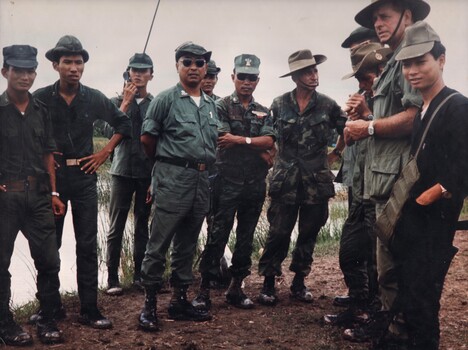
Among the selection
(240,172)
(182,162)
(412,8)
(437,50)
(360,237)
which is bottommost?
(360,237)

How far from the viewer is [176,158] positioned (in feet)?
13.7

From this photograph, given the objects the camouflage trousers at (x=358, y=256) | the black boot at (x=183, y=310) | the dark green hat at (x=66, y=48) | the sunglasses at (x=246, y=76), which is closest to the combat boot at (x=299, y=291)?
the camouflage trousers at (x=358, y=256)

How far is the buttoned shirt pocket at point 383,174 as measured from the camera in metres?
3.36

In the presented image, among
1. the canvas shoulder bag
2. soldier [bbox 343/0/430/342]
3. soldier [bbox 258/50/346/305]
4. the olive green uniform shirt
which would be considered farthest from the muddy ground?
the olive green uniform shirt

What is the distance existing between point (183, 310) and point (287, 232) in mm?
1138

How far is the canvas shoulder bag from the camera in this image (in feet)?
9.91

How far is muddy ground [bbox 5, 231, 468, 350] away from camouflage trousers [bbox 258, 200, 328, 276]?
14.2 inches

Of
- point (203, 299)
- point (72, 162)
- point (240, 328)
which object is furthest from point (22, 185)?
point (240, 328)

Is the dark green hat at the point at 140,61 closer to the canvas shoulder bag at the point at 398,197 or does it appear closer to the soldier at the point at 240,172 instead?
the soldier at the point at 240,172

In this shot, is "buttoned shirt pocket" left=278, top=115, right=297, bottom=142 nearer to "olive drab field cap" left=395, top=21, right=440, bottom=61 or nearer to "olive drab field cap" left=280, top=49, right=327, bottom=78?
"olive drab field cap" left=280, top=49, right=327, bottom=78

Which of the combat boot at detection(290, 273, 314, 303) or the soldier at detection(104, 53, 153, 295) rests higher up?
the soldier at detection(104, 53, 153, 295)

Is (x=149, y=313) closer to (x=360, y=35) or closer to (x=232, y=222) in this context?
(x=232, y=222)

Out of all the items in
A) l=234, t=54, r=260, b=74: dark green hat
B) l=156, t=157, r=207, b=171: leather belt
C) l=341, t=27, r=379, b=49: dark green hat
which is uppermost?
l=341, t=27, r=379, b=49: dark green hat

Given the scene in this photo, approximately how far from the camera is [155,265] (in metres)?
4.18
